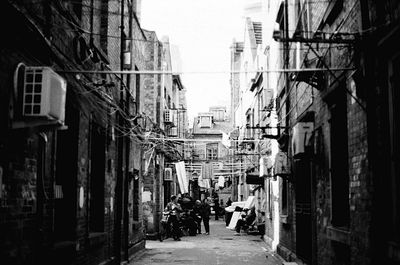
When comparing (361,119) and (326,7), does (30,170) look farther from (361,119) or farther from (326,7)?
(326,7)

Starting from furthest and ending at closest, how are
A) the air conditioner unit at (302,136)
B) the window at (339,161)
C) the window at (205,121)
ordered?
1. the window at (205,121)
2. the air conditioner unit at (302,136)
3. the window at (339,161)

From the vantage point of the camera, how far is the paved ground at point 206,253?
14867 millimetres

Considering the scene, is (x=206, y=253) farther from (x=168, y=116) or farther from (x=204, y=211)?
(x=168, y=116)

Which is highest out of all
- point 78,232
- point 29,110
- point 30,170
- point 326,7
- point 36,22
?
point 326,7

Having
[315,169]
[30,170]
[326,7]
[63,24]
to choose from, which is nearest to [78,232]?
[30,170]

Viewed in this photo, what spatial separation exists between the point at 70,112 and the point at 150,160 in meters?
13.0

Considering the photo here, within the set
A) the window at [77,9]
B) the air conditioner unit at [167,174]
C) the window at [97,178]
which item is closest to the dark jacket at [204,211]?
the air conditioner unit at [167,174]

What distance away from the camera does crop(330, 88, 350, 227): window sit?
8.69 metres

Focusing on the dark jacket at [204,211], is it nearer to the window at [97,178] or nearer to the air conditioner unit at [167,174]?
the air conditioner unit at [167,174]

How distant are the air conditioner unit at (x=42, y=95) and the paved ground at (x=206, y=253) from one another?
9551mm

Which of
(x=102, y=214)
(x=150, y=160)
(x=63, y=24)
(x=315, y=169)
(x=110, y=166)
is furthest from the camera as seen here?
(x=150, y=160)

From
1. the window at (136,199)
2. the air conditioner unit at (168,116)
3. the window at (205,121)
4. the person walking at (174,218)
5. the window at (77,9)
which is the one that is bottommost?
the person walking at (174,218)

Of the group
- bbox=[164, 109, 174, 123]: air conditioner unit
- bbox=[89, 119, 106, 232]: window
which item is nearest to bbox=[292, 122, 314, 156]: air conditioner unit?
bbox=[89, 119, 106, 232]: window

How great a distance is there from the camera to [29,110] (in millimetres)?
5469
